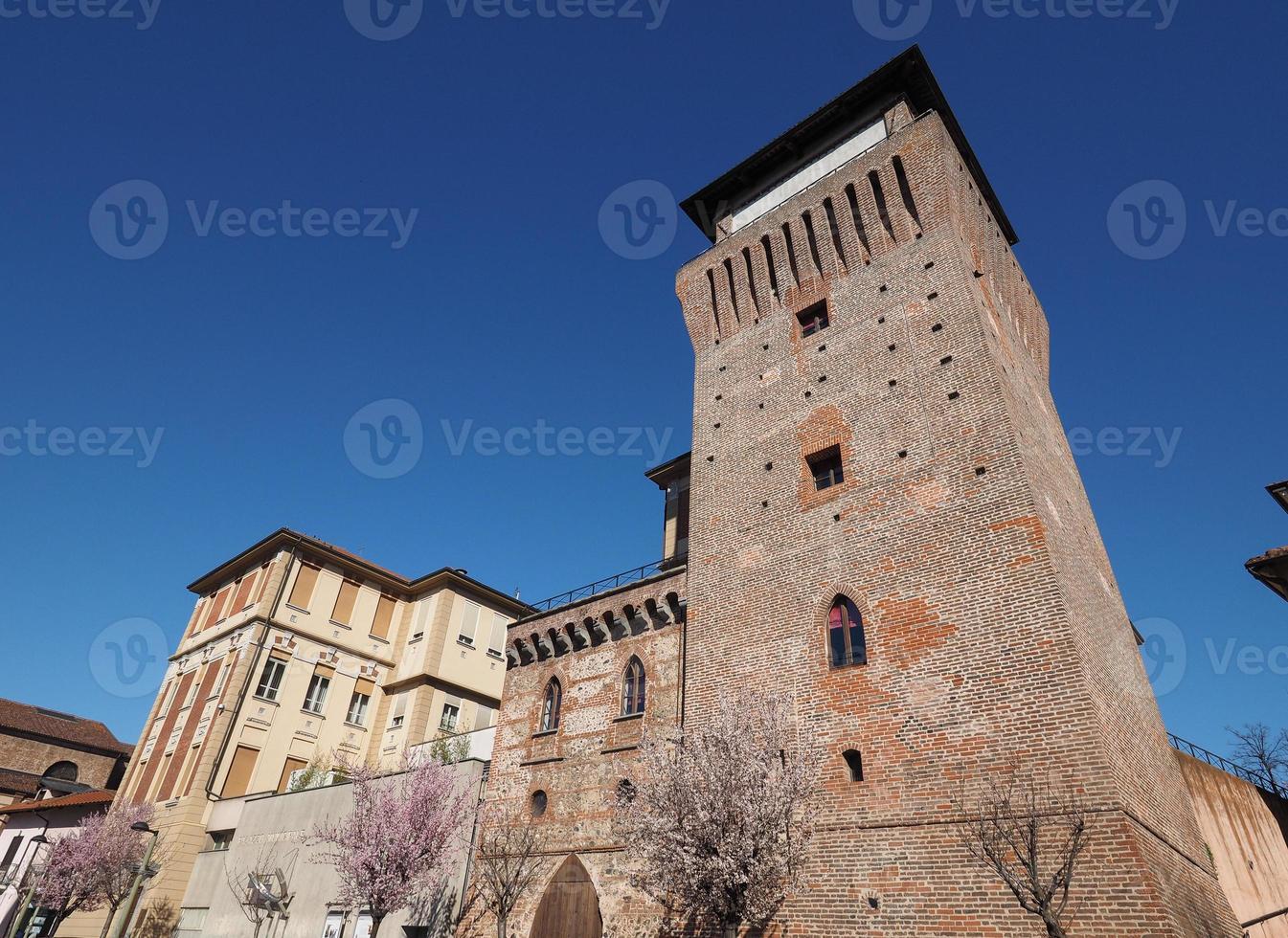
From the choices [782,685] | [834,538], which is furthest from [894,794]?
[834,538]

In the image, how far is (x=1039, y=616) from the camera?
12.5 meters

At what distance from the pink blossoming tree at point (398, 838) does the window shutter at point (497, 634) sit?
46.0ft

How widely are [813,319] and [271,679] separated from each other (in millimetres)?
24371

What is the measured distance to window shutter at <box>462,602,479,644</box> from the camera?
3344cm

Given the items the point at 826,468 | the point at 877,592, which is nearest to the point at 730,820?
the point at 877,592

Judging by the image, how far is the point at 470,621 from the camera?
111ft

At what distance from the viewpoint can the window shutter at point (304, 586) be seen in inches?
1219

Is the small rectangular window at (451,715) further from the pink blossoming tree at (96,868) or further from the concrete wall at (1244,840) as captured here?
the concrete wall at (1244,840)

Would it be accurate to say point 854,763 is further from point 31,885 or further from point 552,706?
point 31,885

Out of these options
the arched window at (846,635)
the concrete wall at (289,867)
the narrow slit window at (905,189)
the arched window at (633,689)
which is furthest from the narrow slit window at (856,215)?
the concrete wall at (289,867)

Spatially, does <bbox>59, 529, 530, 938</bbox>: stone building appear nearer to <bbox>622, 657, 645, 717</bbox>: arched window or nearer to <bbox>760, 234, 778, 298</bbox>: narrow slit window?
<bbox>622, 657, 645, 717</bbox>: arched window

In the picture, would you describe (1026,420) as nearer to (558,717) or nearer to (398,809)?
(558,717)

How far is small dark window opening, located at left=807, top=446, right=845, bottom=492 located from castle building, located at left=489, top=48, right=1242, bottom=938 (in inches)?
2.4

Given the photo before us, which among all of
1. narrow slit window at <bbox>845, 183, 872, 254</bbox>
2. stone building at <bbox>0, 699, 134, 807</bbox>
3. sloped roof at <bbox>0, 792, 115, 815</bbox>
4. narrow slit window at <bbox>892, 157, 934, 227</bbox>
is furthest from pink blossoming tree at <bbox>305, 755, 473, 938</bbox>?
stone building at <bbox>0, 699, 134, 807</bbox>
